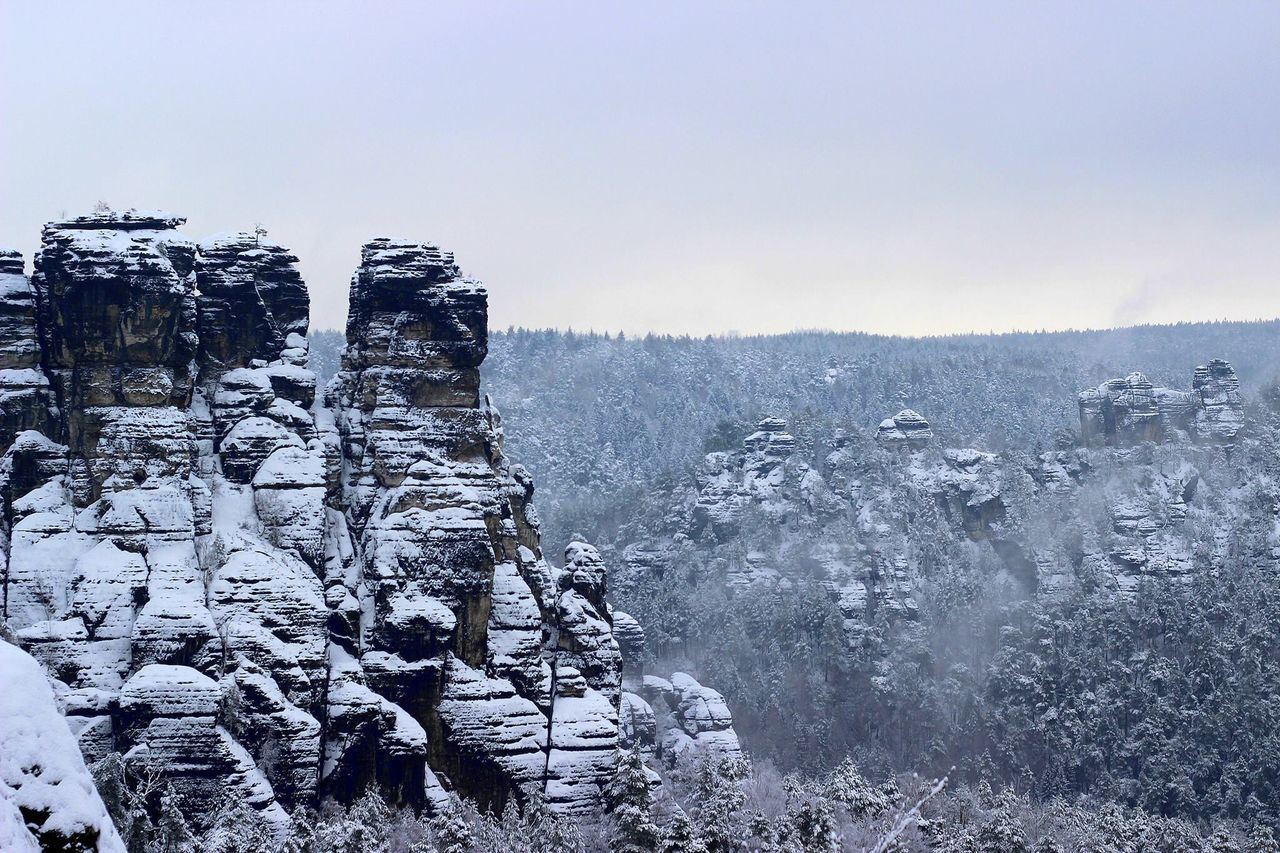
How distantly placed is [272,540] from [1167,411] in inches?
5391

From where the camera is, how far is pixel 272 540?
249 feet

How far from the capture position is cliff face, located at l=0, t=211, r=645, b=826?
68.6 metres

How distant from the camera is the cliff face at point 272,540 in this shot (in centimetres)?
6862

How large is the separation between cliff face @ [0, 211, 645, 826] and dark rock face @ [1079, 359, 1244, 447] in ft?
392

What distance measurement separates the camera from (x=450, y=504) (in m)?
78.6

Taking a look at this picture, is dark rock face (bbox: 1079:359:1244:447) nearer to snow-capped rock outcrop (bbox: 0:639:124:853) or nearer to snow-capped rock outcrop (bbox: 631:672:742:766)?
snow-capped rock outcrop (bbox: 631:672:742:766)

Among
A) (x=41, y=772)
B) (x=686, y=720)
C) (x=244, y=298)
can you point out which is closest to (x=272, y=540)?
(x=244, y=298)

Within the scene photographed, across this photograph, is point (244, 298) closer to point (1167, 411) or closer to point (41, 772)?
point (41, 772)

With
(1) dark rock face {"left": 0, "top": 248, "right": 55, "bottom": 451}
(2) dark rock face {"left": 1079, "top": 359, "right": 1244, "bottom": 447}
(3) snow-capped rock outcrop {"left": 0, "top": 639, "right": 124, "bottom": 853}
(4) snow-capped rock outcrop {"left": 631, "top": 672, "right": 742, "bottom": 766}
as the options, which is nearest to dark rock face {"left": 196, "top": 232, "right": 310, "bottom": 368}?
(1) dark rock face {"left": 0, "top": 248, "right": 55, "bottom": 451}

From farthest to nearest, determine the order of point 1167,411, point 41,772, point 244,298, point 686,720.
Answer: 1. point 1167,411
2. point 686,720
3. point 244,298
4. point 41,772

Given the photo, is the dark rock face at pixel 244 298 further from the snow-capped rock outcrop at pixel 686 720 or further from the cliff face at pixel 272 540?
the snow-capped rock outcrop at pixel 686 720

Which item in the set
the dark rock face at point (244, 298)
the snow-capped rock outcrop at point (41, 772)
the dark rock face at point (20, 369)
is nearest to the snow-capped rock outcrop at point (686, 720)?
the dark rock face at point (244, 298)

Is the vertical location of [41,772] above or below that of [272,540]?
above

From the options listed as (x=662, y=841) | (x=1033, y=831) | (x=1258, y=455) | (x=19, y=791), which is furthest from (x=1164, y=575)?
(x=19, y=791)
